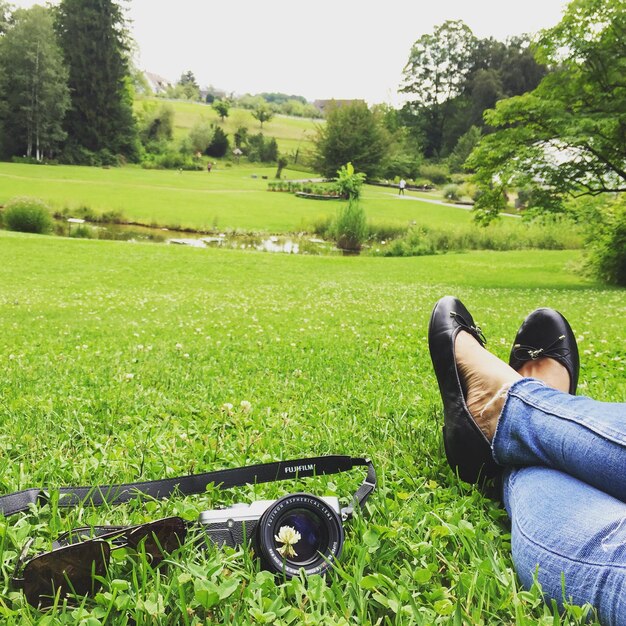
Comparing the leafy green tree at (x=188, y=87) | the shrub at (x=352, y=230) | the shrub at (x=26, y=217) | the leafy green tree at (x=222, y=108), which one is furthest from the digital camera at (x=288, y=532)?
the leafy green tree at (x=188, y=87)

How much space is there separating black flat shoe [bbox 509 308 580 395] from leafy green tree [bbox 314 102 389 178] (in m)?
54.7

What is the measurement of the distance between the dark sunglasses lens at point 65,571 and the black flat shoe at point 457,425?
3.73ft

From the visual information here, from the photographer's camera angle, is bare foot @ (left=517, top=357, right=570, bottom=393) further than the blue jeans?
Answer: Yes

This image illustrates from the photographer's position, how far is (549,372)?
92.4 inches

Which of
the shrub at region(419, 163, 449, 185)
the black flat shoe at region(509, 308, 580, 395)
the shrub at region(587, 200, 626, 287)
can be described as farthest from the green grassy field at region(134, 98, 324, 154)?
the black flat shoe at region(509, 308, 580, 395)

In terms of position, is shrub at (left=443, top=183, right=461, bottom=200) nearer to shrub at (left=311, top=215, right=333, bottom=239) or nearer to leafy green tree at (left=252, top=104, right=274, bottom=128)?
shrub at (left=311, top=215, right=333, bottom=239)

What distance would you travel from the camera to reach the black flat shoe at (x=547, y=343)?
2381 mm

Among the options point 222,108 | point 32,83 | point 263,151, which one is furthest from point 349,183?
point 222,108

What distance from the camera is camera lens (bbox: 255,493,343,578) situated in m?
1.12

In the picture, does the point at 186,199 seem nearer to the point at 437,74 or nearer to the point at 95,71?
the point at 95,71

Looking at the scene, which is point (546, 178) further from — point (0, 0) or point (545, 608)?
point (0, 0)

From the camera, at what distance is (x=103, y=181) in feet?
137

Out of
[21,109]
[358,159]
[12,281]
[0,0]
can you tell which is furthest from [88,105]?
[12,281]

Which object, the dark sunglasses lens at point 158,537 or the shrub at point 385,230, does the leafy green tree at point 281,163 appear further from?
the dark sunglasses lens at point 158,537
